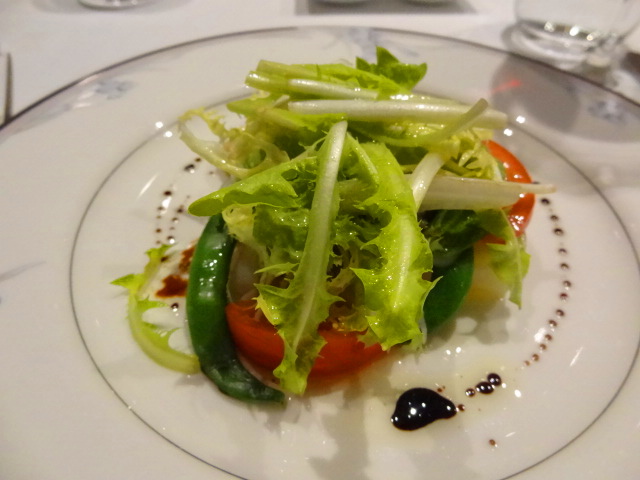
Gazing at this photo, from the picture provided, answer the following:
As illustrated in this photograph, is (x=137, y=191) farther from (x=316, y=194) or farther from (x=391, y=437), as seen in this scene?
(x=391, y=437)

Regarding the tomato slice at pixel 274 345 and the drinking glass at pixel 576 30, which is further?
the drinking glass at pixel 576 30

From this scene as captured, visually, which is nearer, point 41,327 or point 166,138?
point 41,327

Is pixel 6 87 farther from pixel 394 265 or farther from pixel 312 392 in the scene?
pixel 394 265

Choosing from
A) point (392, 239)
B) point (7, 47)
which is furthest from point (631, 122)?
point (7, 47)

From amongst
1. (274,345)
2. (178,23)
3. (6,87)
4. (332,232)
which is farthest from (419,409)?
(178,23)

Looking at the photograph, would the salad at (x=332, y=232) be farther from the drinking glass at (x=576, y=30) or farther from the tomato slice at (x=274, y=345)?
the drinking glass at (x=576, y=30)

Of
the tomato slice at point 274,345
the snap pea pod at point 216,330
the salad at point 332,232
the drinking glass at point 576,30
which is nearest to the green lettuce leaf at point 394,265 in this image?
the salad at point 332,232
